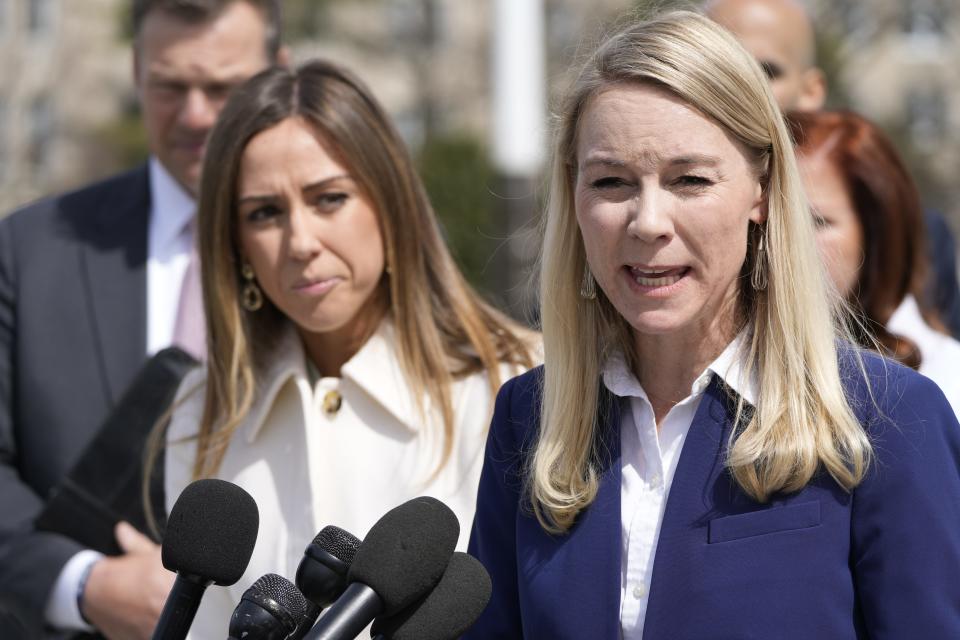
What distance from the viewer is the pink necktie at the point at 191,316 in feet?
13.6

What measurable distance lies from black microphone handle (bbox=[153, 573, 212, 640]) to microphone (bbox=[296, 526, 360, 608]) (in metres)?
0.15

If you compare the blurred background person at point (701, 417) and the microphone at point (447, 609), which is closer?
the microphone at point (447, 609)

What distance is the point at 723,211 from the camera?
2359 millimetres

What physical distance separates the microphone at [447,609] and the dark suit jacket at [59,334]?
2226 mm

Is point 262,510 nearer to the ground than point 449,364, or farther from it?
nearer to the ground

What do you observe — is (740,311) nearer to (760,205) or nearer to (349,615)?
(760,205)

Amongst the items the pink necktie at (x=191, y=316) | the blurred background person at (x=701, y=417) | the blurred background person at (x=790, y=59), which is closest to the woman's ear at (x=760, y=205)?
the blurred background person at (x=701, y=417)

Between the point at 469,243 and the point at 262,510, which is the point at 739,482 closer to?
the point at 262,510

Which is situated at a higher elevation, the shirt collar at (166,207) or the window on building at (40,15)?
the window on building at (40,15)

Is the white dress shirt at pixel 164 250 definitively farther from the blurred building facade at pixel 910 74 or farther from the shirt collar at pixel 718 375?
the blurred building facade at pixel 910 74

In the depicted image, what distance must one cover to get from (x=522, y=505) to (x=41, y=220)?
2472 mm

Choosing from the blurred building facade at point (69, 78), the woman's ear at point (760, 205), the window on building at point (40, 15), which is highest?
the window on building at point (40, 15)

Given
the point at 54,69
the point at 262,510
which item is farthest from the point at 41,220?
the point at 54,69

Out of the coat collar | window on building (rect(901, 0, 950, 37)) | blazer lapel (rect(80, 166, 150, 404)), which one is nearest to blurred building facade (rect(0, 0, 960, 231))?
window on building (rect(901, 0, 950, 37))
